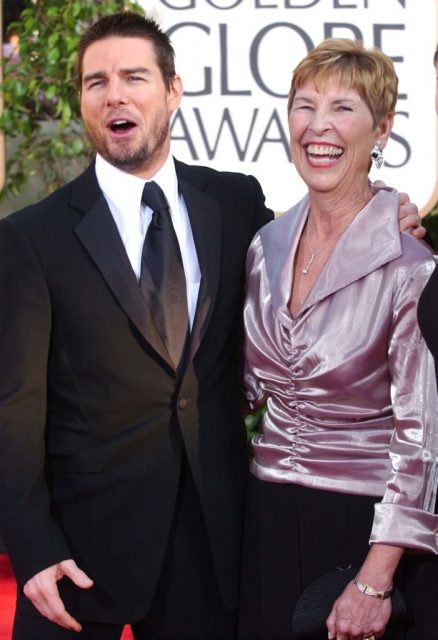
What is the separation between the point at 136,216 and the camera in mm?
2211

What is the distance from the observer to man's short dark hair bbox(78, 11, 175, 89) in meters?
2.31

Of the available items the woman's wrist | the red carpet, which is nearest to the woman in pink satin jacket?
the woman's wrist

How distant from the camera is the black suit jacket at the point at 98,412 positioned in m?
2.09

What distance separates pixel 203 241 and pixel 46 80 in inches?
82.1

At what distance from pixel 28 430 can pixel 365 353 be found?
63 centimetres

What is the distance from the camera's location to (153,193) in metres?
2.21

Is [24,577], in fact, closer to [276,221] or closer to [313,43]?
[276,221]

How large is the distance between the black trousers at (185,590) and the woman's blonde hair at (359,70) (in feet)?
2.53

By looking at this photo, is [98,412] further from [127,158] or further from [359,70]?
[359,70]

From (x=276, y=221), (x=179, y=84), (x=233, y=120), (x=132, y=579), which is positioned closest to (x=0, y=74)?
(x=233, y=120)

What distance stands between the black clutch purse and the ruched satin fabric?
3.9 inches

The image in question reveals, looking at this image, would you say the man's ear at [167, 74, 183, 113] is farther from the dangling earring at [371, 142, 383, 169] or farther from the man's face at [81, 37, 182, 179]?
the dangling earring at [371, 142, 383, 169]

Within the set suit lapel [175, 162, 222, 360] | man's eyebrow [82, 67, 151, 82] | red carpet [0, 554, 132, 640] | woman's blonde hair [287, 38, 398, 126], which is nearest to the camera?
woman's blonde hair [287, 38, 398, 126]

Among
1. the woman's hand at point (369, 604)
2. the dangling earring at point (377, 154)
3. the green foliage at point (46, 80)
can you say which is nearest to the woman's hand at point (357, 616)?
the woman's hand at point (369, 604)
